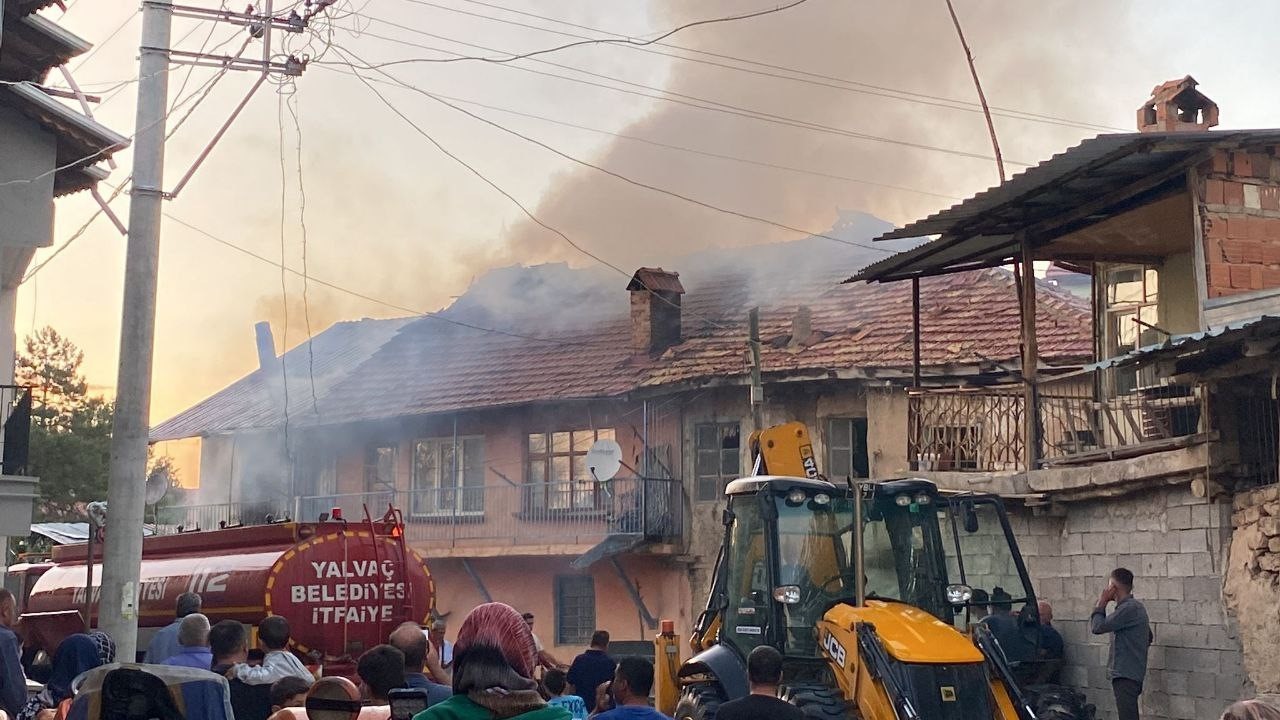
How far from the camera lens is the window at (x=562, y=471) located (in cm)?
2891

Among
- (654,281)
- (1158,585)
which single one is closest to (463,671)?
(1158,585)

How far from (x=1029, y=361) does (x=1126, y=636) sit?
548 cm

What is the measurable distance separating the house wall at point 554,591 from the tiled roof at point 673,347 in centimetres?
344

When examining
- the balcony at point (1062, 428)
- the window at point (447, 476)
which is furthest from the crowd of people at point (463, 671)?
the window at point (447, 476)

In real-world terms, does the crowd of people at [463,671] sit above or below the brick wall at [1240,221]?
below

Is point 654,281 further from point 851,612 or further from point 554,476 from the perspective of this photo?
point 851,612

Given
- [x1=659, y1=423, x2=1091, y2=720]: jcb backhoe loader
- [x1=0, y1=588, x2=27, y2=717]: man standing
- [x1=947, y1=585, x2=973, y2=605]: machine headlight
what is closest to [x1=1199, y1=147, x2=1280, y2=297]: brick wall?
[x1=659, y1=423, x2=1091, y2=720]: jcb backhoe loader

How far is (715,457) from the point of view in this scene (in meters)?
27.5

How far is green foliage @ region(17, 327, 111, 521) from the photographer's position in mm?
36219

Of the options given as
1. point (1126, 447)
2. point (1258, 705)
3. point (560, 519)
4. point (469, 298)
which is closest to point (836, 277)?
point (560, 519)

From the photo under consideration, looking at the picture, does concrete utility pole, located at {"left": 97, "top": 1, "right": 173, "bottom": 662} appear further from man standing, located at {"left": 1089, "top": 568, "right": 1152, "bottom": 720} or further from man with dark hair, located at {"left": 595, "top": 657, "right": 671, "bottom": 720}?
man standing, located at {"left": 1089, "top": 568, "right": 1152, "bottom": 720}

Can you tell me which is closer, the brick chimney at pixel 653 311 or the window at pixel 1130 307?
the window at pixel 1130 307

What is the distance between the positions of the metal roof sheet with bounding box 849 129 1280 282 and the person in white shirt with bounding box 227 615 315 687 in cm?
917

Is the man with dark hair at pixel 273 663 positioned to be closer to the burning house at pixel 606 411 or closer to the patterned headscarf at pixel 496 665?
the patterned headscarf at pixel 496 665
